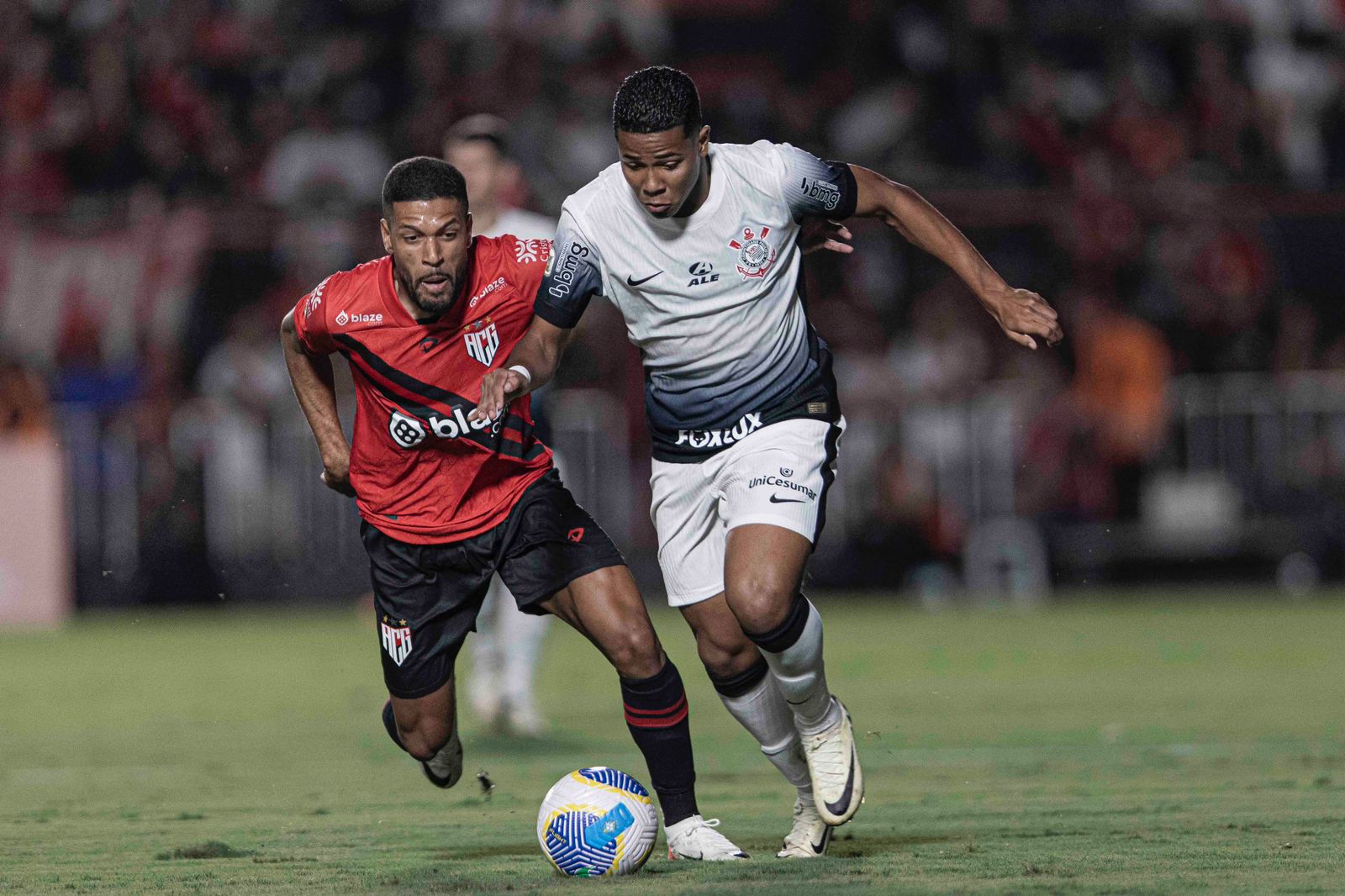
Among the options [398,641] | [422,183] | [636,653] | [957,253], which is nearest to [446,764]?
[398,641]

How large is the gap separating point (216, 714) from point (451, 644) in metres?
4.77

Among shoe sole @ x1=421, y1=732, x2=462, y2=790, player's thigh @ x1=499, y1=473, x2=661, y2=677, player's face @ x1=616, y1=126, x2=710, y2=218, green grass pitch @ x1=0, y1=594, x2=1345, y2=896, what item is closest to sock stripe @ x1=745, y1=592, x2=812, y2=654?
player's thigh @ x1=499, y1=473, x2=661, y2=677

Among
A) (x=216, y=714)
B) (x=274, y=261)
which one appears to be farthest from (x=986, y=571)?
(x=216, y=714)

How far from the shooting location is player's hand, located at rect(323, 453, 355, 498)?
5910 millimetres

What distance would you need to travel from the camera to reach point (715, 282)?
5.48 m

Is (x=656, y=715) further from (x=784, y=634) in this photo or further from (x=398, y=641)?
(x=398, y=641)

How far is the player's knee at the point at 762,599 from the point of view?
524cm

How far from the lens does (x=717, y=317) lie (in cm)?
552

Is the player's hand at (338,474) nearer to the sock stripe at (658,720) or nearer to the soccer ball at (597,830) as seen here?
the sock stripe at (658,720)

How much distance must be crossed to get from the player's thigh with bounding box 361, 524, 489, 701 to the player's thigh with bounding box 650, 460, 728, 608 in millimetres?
569

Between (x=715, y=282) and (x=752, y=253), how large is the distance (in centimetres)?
14

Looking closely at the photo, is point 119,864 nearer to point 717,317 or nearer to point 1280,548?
point 717,317

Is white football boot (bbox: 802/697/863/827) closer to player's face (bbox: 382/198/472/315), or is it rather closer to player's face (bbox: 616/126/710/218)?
player's face (bbox: 616/126/710/218)

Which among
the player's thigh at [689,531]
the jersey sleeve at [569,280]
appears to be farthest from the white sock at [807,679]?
the jersey sleeve at [569,280]
